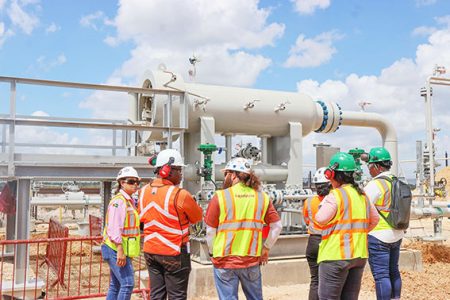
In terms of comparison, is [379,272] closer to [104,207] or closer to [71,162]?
[71,162]

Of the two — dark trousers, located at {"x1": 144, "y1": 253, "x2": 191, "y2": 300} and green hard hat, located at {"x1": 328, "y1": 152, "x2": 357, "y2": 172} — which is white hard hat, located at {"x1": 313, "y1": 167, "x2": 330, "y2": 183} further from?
dark trousers, located at {"x1": 144, "y1": 253, "x2": 191, "y2": 300}

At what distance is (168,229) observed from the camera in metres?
4.04

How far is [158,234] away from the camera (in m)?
4.06

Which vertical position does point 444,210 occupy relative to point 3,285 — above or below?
above

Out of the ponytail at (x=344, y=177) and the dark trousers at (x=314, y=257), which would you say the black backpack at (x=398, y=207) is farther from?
the ponytail at (x=344, y=177)

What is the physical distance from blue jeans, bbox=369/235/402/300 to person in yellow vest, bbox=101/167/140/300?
90.8 inches

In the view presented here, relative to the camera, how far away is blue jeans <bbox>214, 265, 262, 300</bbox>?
12.4ft

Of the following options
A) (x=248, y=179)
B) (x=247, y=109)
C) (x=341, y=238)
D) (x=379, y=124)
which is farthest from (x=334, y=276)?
(x=379, y=124)

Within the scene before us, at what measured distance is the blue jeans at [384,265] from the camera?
15.6 ft

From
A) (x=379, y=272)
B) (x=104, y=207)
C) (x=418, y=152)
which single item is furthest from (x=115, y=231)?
(x=418, y=152)

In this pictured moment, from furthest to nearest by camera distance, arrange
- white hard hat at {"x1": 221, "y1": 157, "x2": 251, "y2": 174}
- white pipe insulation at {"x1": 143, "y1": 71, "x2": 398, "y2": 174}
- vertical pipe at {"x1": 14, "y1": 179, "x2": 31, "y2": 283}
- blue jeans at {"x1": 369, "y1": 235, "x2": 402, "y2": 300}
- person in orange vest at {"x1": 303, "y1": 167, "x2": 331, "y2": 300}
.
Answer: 1. white pipe insulation at {"x1": 143, "y1": 71, "x2": 398, "y2": 174}
2. vertical pipe at {"x1": 14, "y1": 179, "x2": 31, "y2": 283}
3. person in orange vest at {"x1": 303, "y1": 167, "x2": 331, "y2": 300}
4. blue jeans at {"x1": 369, "y1": 235, "x2": 402, "y2": 300}
5. white hard hat at {"x1": 221, "y1": 157, "x2": 251, "y2": 174}

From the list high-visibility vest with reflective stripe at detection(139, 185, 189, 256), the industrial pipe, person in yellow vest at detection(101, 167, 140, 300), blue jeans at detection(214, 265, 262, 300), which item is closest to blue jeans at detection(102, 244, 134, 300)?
person in yellow vest at detection(101, 167, 140, 300)

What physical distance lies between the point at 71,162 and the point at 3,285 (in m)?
1.90

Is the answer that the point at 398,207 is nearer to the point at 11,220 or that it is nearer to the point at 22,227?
the point at 22,227
